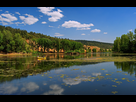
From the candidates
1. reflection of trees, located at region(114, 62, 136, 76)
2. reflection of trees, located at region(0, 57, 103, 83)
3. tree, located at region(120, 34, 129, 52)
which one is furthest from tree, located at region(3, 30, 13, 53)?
tree, located at region(120, 34, 129, 52)

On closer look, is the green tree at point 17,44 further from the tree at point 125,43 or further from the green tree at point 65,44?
the tree at point 125,43

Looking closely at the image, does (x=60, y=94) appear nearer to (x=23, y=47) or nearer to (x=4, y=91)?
(x=4, y=91)

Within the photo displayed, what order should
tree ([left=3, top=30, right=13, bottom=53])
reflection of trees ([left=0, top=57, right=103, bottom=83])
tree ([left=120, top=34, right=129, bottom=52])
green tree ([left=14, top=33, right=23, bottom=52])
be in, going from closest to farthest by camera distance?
reflection of trees ([left=0, top=57, right=103, bottom=83]) → tree ([left=3, top=30, right=13, bottom=53]) → green tree ([left=14, top=33, right=23, bottom=52]) → tree ([left=120, top=34, right=129, bottom=52])

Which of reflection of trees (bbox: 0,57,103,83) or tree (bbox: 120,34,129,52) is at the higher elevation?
tree (bbox: 120,34,129,52)

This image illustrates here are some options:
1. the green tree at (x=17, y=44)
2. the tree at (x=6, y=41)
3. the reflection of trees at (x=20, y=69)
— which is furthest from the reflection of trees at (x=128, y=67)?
the green tree at (x=17, y=44)

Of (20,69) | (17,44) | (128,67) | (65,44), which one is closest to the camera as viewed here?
(20,69)

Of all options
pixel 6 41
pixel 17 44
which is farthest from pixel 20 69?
pixel 17 44

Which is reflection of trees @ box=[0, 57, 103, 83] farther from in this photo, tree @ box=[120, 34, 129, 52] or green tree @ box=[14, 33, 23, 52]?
tree @ box=[120, 34, 129, 52]

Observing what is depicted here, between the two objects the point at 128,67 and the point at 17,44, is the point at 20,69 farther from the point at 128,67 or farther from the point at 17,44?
the point at 17,44

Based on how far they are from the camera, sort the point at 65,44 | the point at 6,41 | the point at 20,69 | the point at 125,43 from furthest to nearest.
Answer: the point at 65,44
the point at 125,43
the point at 6,41
the point at 20,69

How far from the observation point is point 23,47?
80.1 m

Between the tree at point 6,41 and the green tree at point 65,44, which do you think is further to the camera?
the green tree at point 65,44
